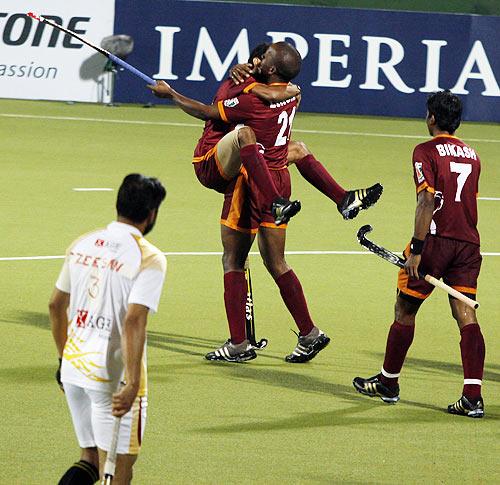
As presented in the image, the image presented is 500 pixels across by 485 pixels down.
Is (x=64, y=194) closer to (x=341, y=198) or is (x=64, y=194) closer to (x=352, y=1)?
(x=341, y=198)

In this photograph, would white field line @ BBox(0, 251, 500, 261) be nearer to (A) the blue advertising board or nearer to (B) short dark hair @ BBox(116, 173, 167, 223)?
(B) short dark hair @ BBox(116, 173, 167, 223)

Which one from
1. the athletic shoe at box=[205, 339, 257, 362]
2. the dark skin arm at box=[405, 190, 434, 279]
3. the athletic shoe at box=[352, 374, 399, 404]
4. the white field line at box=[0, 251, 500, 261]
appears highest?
the dark skin arm at box=[405, 190, 434, 279]

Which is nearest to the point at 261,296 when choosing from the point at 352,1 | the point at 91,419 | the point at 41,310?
the point at 41,310

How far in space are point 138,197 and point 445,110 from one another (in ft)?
11.0

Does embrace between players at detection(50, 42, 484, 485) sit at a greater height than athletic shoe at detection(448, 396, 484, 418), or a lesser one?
greater

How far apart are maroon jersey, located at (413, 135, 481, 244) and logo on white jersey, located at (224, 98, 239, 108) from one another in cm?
171

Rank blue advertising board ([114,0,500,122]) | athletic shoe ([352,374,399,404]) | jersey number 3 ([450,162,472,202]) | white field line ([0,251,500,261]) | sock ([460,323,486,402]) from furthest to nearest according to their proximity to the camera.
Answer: blue advertising board ([114,0,500,122]), white field line ([0,251,500,261]), athletic shoe ([352,374,399,404]), sock ([460,323,486,402]), jersey number 3 ([450,162,472,202])

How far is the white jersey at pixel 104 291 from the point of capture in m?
5.86

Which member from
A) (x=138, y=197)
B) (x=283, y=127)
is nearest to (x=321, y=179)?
(x=283, y=127)

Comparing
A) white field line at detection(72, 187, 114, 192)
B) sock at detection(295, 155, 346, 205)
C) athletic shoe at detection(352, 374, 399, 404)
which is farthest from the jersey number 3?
white field line at detection(72, 187, 114, 192)

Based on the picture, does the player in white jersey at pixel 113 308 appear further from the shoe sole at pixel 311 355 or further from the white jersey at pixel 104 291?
the shoe sole at pixel 311 355

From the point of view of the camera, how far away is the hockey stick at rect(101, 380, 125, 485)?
5.85 meters

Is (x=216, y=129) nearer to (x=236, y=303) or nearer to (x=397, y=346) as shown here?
(x=236, y=303)

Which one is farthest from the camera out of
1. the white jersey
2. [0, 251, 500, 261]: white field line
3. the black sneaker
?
[0, 251, 500, 261]: white field line
